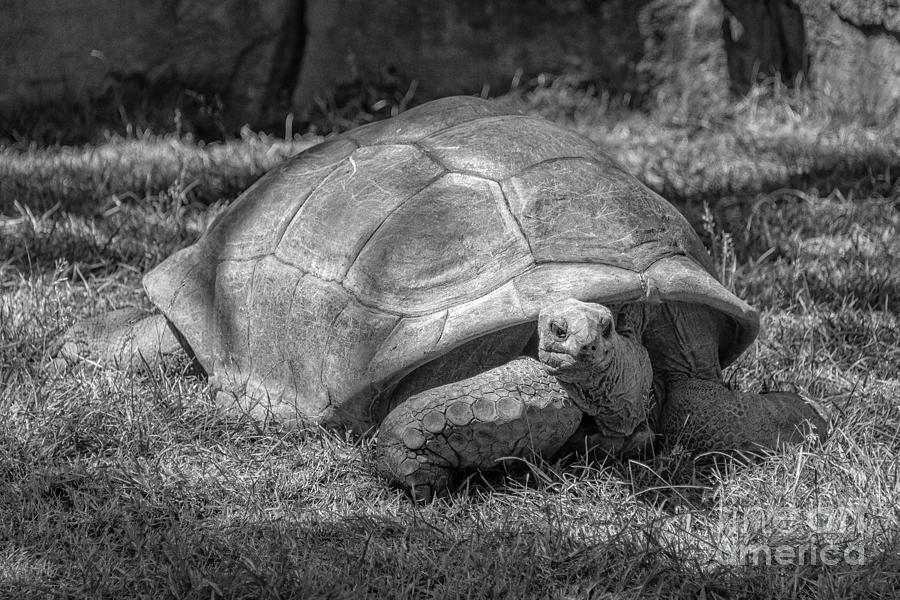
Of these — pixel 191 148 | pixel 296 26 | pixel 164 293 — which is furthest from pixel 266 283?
pixel 296 26

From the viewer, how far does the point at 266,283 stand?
122 inches

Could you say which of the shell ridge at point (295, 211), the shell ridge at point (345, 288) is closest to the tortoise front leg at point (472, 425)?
the shell ridge at point (345, 288)

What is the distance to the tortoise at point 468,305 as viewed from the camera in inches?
104

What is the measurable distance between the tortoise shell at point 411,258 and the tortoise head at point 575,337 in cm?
11

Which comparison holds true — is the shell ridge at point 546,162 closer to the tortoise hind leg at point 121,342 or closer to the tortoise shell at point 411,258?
the tortoise shell at point 411,258

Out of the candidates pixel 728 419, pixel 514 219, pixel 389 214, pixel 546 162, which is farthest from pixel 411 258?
pixel 728 419

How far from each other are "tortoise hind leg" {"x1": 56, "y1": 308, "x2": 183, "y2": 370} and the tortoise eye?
1.51 meters

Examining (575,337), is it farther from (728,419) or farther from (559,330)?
(728,419)

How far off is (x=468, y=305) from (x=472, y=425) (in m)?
0.31

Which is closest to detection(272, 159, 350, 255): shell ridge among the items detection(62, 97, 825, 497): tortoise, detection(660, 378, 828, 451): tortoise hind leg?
detection(62, 97, 825, 497): tortoise

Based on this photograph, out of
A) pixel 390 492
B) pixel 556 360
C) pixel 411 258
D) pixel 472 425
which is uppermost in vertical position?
pixel 411 258

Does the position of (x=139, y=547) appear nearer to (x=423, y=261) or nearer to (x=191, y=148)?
(x=423, y=261)

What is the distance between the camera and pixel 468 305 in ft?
8.79

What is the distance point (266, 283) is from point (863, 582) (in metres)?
1.82
